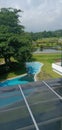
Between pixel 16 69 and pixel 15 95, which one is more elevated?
pixel 15 95

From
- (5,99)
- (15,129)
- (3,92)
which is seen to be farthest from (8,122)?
(3,92)

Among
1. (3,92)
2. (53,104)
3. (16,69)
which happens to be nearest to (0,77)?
(16,69)

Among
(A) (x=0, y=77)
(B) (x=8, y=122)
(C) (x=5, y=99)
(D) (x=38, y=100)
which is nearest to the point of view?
(B) (x=8, y=122)

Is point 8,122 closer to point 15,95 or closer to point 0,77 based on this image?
Answer: point 15,95

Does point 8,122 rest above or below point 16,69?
above

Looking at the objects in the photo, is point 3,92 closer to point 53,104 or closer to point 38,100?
point 38,100

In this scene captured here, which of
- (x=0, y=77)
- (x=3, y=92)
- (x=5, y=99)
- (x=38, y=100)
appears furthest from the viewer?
(x=0, y=77)

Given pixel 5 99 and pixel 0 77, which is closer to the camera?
pixel 5 99

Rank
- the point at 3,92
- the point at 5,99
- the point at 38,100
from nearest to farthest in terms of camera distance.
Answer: the point at 38,100, the point at 5,99, the point at 3,92

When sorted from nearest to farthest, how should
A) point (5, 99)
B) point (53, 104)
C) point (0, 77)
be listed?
point (53, 104) < point (5, 99) < point (0, 77)
